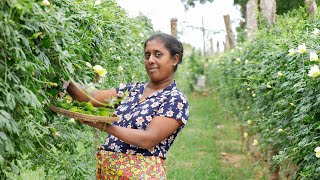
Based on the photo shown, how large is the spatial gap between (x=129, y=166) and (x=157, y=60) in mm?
525

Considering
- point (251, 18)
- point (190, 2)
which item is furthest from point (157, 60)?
point (190, 2)

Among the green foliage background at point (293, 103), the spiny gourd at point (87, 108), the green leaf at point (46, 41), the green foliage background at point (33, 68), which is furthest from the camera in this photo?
the green foliage background at point (293, 103)

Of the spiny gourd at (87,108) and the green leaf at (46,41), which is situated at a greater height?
the green leaf at (46,41)

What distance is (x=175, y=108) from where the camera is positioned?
2.62 meters

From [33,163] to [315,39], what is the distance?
1.84 meters

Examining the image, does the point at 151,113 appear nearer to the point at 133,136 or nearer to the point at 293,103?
the point at 133,136

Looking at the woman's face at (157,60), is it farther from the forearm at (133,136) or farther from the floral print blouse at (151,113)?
the forearm at (133,136)

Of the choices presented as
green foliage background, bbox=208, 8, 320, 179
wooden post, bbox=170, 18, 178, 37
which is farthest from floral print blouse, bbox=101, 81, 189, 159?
wooden post, bbox=170, 18, 178, 37

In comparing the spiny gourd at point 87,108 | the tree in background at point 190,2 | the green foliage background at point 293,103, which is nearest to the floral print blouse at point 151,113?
the spiny gourd at point 87,108

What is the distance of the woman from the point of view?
2.55 metres

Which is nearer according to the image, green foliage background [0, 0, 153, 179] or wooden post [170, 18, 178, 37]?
green foliage background [0, 0, 153, 179]

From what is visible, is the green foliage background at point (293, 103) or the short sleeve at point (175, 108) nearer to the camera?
the short sleeve at point (175, 108)

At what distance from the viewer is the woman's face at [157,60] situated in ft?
8.83

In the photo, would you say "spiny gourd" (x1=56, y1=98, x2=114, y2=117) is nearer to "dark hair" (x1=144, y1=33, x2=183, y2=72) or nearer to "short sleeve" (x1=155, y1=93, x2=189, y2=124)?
"short sleeve" (x1=155, y1=93, x2=189, y2=124)
